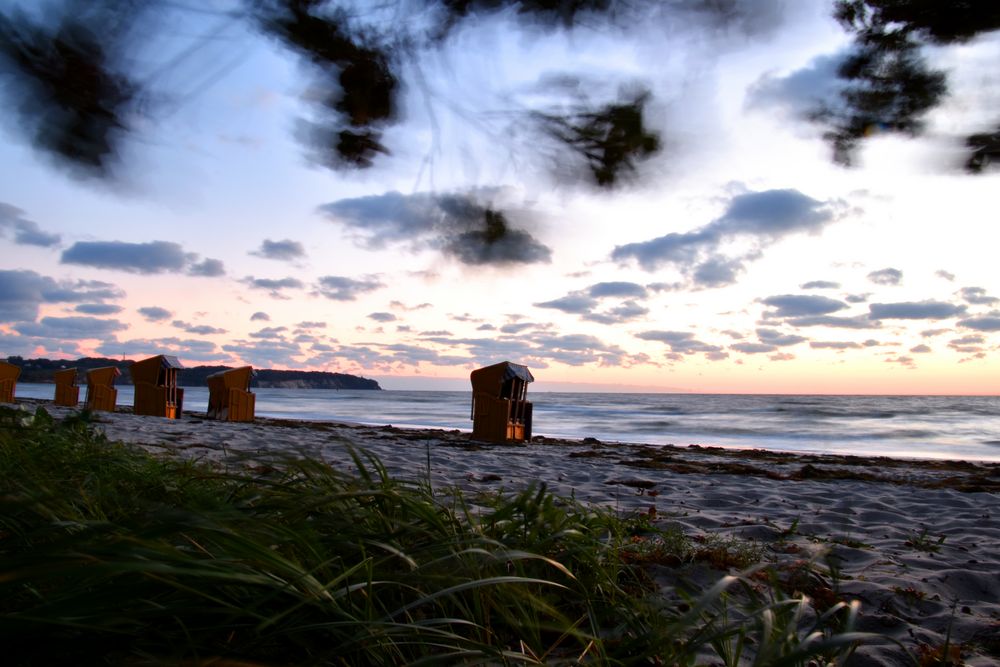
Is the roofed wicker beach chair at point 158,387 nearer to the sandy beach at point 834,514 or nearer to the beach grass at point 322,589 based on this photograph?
the sandy beach at point 834,514

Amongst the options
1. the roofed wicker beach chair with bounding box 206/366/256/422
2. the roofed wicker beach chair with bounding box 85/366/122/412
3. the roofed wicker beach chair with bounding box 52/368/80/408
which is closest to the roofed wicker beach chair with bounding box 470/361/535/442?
the roofed wicker beach chair with bounding box 206/366/256/422

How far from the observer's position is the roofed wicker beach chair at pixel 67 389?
16609mm

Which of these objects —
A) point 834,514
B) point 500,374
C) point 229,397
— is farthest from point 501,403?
point 834,514

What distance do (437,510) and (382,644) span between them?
67cm

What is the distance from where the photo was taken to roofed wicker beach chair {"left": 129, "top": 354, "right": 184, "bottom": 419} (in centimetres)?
1348

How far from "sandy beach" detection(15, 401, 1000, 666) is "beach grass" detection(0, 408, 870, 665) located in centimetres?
19

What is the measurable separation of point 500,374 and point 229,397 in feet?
19.8

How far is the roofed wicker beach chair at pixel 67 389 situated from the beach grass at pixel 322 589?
17.6 meters

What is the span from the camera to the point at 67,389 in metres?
16.7

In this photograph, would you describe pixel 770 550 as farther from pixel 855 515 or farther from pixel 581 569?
pixel 855 515

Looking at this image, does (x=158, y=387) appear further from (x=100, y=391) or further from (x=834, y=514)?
(x=834, y=514)

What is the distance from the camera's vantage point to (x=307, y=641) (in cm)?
113

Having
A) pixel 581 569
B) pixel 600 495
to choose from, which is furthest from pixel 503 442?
pixel 581 569

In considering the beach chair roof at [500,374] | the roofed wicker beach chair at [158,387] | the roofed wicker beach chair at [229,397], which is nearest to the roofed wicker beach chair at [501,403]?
the beach chair roof at [500,374]
